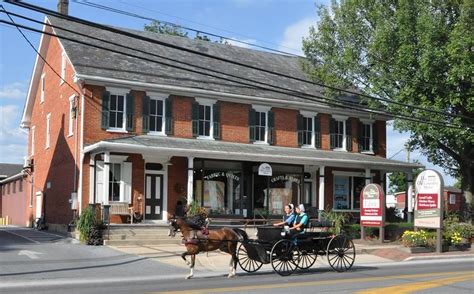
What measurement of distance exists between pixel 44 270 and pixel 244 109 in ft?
55.7

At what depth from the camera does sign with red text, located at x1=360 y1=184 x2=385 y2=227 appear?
2600cm

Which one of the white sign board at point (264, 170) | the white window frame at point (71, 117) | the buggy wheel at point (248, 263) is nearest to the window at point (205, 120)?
the white sign board at point (264, 170)

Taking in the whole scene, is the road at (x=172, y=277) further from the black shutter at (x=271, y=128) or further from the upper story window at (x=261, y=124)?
the black shutter at (x=271, y=128)

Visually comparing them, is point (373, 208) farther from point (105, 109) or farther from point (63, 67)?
point (63, 67)

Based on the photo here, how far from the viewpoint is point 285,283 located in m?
14.2

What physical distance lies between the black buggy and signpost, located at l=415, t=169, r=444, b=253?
8.44m

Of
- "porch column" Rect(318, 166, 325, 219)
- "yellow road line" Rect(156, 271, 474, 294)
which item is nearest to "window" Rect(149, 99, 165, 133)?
"porch column" Rect(318, 166, 325, 219)

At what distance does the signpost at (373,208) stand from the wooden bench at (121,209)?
10.4m

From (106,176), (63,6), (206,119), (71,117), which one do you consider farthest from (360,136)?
(63,6)

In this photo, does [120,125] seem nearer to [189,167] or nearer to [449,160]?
[189,167]

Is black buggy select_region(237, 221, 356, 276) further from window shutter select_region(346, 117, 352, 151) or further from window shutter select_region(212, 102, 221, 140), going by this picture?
window shutter select_region(346, 117, 352, 151)

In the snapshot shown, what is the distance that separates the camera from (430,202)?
82.4ft

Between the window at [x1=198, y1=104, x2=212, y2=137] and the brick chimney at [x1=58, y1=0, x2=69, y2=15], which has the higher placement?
the brick chimney at [x1=58, y1=0, x2=69, y2=15]

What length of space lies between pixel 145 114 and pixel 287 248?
14.6 meters
